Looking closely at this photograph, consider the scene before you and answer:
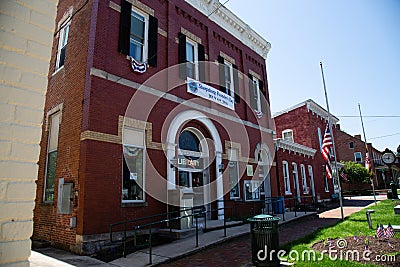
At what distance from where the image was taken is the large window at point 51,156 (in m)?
9.97

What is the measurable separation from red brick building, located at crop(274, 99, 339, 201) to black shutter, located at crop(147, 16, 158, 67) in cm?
1596

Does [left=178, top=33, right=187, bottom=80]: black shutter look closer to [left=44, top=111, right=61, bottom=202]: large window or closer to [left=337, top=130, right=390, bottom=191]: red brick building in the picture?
[left=44, top=111, right=61, bottom=202]: large window

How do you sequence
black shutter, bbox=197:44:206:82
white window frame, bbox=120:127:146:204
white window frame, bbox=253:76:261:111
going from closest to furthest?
white window frame, bbox=120:127:146:204 < black shutter, bbox=197:44:206:82 < white window frame, bbox=253:76:261:111

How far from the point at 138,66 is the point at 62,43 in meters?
3.66

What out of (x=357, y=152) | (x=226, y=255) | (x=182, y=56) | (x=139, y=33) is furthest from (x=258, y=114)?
(x=357, y=152)

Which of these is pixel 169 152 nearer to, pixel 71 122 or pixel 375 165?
pixel 71 122

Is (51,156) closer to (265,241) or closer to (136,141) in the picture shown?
(136,141)

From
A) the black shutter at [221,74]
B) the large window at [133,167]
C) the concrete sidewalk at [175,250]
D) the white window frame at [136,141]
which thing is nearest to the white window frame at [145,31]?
the white window frame at [136,141]

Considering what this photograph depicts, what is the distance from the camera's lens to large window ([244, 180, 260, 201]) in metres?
14.7

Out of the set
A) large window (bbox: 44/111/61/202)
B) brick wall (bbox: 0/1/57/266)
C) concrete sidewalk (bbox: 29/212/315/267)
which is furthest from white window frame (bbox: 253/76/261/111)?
brick wall (bbox: 0/1/57/266)

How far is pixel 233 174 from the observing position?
560 inches

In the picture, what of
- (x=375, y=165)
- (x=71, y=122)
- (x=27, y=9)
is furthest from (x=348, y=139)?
(x=27, y=9)

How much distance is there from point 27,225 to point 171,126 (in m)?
9.15

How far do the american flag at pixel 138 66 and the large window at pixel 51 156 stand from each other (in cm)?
320
